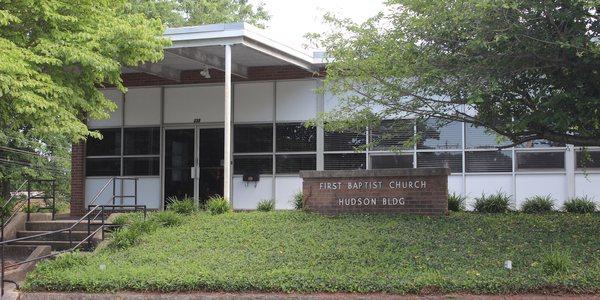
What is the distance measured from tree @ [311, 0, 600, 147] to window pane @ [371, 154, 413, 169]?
535 cm

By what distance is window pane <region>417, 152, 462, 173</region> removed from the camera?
631 inches

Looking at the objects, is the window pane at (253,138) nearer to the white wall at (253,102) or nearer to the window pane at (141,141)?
the white wall at (253,102)

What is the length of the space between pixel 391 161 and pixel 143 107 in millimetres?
7285

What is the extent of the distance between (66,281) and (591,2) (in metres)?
8.15

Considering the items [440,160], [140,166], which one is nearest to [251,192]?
[140,166]

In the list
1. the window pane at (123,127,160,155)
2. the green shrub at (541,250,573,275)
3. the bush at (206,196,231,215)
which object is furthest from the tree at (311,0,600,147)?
the window pane at (123,127,160,155)

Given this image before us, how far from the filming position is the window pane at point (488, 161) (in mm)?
15727

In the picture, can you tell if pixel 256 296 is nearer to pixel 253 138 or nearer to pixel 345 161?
pixel 345 161

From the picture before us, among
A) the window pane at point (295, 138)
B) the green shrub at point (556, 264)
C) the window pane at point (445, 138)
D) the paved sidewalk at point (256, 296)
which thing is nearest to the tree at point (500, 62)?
the green shrub at point (556, 264)

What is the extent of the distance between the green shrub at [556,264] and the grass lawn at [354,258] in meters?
0.01

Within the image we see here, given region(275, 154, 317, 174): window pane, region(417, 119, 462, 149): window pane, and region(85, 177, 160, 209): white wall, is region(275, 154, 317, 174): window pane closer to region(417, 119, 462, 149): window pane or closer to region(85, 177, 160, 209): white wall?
region(417, 119, 462, 149): window pane

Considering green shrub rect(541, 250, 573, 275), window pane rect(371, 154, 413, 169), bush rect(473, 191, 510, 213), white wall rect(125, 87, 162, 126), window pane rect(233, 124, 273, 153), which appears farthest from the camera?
white wall rect(125, 87, 162, 126)

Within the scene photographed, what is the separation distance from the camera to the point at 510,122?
976 cm

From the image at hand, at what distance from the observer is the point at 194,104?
18078mm
